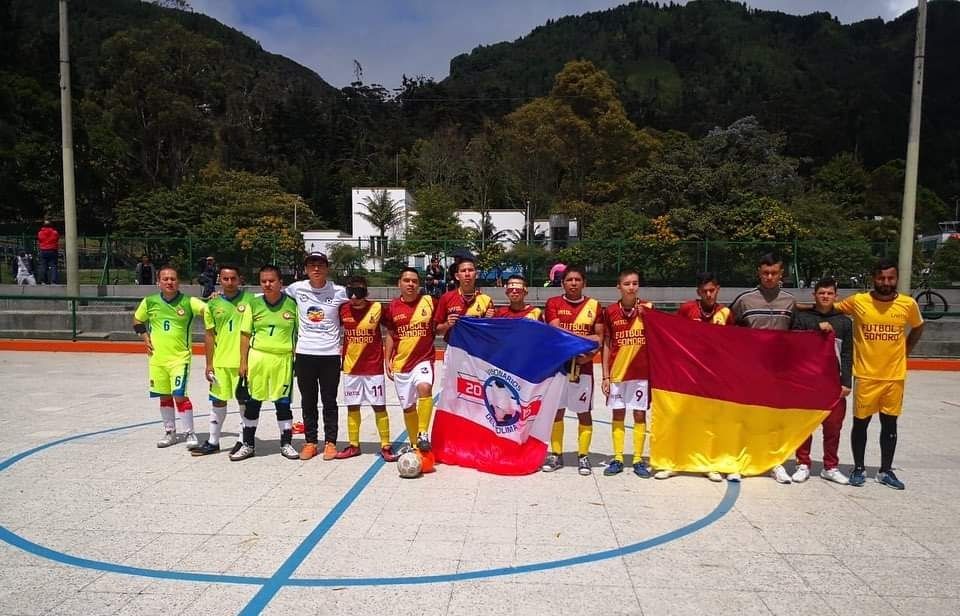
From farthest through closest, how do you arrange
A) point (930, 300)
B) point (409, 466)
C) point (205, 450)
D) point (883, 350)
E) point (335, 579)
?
point (930, 300)
point (205, 450)
point (409, 466)
point (883, 350)
point (335, 579)

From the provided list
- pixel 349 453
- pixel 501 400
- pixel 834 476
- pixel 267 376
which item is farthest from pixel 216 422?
pixel 834 476

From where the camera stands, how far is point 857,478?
656cm

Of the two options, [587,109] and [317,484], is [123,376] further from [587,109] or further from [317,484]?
[587,109]

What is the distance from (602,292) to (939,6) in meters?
182

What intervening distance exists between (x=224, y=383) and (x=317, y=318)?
1.22 m

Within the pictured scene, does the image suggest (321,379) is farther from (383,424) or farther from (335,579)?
(335,579)

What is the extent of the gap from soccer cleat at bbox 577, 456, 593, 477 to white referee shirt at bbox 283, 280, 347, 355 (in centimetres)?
265

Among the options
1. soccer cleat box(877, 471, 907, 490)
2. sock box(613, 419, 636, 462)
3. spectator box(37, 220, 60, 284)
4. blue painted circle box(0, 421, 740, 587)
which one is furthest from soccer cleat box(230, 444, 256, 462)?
spectator box(37, 220, 60, 284)

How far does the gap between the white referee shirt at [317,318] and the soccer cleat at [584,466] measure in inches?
104

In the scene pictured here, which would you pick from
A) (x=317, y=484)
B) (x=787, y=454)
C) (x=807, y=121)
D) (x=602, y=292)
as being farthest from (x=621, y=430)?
(x=807, y=121)

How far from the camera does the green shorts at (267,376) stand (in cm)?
704

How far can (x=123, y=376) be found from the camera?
41.9ft

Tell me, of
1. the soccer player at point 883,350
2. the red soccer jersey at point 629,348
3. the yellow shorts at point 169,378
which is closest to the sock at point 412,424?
the red soccer jersey at point 629,348

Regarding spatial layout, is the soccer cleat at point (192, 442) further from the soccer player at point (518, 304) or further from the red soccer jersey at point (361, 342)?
the soccer player at point (518, 304)
